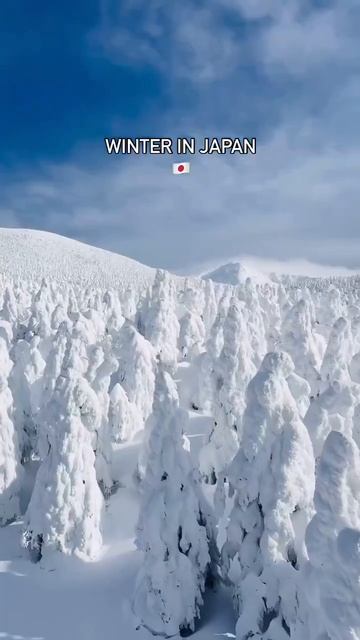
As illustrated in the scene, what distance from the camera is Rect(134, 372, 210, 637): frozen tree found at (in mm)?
18328

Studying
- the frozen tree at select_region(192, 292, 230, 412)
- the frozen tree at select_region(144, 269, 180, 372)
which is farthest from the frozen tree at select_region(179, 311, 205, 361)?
the frozen tree at select_region(192, 292, 230, 412)

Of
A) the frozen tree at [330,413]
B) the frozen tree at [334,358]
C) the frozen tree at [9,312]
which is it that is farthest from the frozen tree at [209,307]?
the frozen tree at [330,413]

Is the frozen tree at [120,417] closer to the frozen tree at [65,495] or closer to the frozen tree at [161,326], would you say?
the frozen tree at [65,495]

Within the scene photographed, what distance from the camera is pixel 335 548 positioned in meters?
11.8

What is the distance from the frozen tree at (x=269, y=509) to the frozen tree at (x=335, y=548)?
10.3ft

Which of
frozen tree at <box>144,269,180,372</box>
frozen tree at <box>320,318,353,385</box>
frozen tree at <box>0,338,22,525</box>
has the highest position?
frozen tree at <box>144,269,180,372</box>

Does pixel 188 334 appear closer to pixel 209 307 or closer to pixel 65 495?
pixel 209 307

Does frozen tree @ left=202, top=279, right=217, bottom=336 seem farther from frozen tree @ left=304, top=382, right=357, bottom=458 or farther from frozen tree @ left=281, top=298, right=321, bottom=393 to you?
frozen tree @ left=304, top=382, right=357, bottom=458

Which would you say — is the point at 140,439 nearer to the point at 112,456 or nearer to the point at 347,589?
the point at 112,456

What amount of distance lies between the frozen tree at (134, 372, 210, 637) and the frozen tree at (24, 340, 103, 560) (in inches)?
213

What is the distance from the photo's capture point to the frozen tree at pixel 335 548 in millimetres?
10945

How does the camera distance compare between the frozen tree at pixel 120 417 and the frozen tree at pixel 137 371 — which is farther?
the frozen tree at pixel 137 371

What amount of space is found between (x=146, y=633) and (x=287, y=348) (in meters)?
26.7

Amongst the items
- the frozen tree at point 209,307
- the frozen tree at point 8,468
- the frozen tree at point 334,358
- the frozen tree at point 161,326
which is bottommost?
the frozen tree at point 8,468
